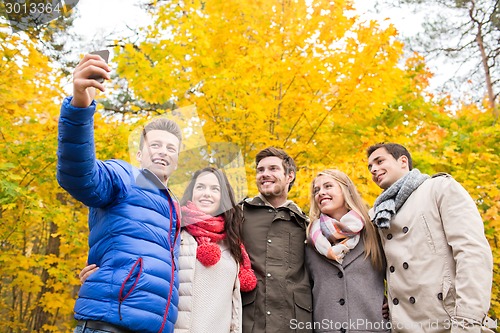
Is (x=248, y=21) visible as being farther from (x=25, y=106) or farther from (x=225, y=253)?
(x=225, y=253)

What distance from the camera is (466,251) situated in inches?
95.8

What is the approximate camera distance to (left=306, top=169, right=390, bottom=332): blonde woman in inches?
112

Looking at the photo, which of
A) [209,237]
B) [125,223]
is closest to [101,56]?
A: [125,223]

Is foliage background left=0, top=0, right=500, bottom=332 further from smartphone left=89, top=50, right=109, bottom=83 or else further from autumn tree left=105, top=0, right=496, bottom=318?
smartphone left=89, top=50, right=109, bottom=83

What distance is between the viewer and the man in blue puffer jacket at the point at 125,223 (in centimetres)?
171

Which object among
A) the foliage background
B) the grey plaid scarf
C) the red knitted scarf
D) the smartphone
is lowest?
the red knitted scarf

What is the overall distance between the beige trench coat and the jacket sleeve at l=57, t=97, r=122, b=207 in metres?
1.93

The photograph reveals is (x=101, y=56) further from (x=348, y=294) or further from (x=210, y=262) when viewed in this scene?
(x=348, y=294)

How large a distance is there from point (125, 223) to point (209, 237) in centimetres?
74

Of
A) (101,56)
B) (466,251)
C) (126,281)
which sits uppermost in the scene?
(101,56)

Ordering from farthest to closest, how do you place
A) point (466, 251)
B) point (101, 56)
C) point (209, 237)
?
point (209, 237)
point (466, 251)
point (101, 56)

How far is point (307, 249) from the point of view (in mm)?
3158

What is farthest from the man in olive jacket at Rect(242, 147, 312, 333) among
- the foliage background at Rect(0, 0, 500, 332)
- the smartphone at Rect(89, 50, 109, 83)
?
the smartphone at Rect(89, 50, 109, 83)

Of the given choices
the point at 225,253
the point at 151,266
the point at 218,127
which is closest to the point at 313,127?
the point at 218,127
